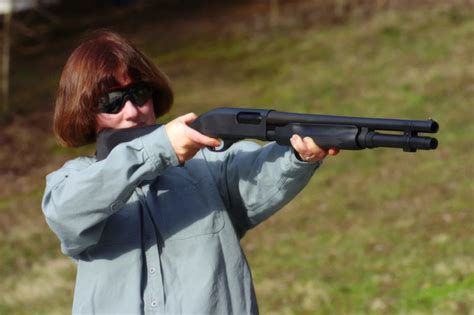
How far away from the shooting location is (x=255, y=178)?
3.53 meters

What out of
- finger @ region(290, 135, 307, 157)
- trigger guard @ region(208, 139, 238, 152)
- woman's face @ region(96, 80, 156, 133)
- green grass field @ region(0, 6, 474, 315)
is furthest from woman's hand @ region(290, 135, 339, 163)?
green grass field @ region(0, 6, 474, 315)

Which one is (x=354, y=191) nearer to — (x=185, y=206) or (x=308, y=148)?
(x=185, y=206)

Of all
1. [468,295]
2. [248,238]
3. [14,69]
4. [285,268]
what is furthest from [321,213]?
[14,69]

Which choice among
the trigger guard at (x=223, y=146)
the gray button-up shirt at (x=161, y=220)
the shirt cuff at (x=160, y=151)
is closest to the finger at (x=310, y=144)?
the gray button-up shirt at (x=161, y=220)

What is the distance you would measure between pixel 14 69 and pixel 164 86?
19709 mm

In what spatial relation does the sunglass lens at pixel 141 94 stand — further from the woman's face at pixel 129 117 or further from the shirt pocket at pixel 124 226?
the shirt pocket at pixel 124 226

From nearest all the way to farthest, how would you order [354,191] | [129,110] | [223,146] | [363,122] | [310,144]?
1. [363,122]
2. [310,144]
3. [223,146]
4. [129,110]
5. [354,191]

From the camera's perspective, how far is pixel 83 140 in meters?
3.67

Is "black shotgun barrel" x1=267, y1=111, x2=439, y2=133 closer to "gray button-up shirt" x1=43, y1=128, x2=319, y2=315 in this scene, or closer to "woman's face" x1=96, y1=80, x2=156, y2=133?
"gray button-up shirt" x1=43, y1=128, x2=319, y2=315

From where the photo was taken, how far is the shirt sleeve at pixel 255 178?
3.45 m

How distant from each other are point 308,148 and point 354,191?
8.12 metres

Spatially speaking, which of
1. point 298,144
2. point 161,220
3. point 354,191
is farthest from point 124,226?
point 354,191

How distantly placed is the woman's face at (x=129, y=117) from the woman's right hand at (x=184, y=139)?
1.17 ft

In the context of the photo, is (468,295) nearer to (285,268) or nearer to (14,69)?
(285,268)
